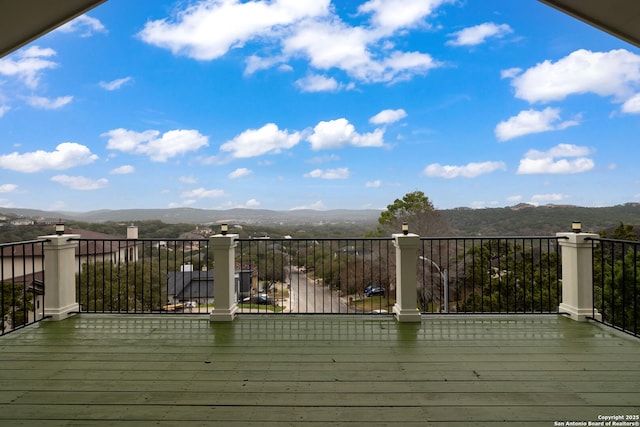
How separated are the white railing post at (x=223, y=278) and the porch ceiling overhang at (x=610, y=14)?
3.82 metres

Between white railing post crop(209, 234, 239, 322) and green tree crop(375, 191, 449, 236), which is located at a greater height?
green tree crop(375, 191, 449, 236)

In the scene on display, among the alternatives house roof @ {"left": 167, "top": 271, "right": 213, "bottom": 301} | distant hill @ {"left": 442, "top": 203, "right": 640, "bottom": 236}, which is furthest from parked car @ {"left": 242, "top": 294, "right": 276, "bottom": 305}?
distant hill @ {"left": 442, "top": 203, "right": 640, "bottom": 236}

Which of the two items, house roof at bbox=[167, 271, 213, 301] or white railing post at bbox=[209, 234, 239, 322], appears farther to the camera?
house roof at bbox=[167, 271, 213, 301]

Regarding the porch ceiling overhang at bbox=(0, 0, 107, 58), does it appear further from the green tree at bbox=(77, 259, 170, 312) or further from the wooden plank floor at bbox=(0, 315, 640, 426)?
the green tree at bbox=(77, 259, 170, 312)

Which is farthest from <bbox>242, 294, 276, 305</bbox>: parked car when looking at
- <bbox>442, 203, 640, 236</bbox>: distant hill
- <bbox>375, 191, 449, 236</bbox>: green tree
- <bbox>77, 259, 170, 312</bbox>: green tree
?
<bbox>375, 191, 449, 236</bbox>: green tree

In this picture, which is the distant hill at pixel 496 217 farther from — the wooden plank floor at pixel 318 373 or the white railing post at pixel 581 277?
the wooden plank floor at pixel 318 373

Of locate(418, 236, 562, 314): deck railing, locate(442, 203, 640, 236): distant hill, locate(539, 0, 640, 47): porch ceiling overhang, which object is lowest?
locate(418, 236, 562, 314): deck railing

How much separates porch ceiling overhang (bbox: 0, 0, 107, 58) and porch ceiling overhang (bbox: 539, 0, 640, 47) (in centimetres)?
300

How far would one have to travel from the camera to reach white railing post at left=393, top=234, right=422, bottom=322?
4.14 meters

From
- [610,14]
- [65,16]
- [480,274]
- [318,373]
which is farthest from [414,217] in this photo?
[65,16]

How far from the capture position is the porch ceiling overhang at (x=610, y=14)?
1901mm

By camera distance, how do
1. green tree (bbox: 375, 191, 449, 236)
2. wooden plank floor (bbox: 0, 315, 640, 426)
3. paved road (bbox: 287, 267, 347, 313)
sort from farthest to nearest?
green tree (bbox: 375, 191, 449, 236), paved road (bbox: 287, 267, 347, 313), wooden plank floor (bbox: 0, 315, 640, 426)

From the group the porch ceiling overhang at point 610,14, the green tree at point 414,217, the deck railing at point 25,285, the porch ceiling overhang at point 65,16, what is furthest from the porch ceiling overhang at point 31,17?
the green tree at point 414,217

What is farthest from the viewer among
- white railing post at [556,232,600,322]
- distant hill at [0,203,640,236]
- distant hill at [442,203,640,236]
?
distant hill at [442,203,640,236]
